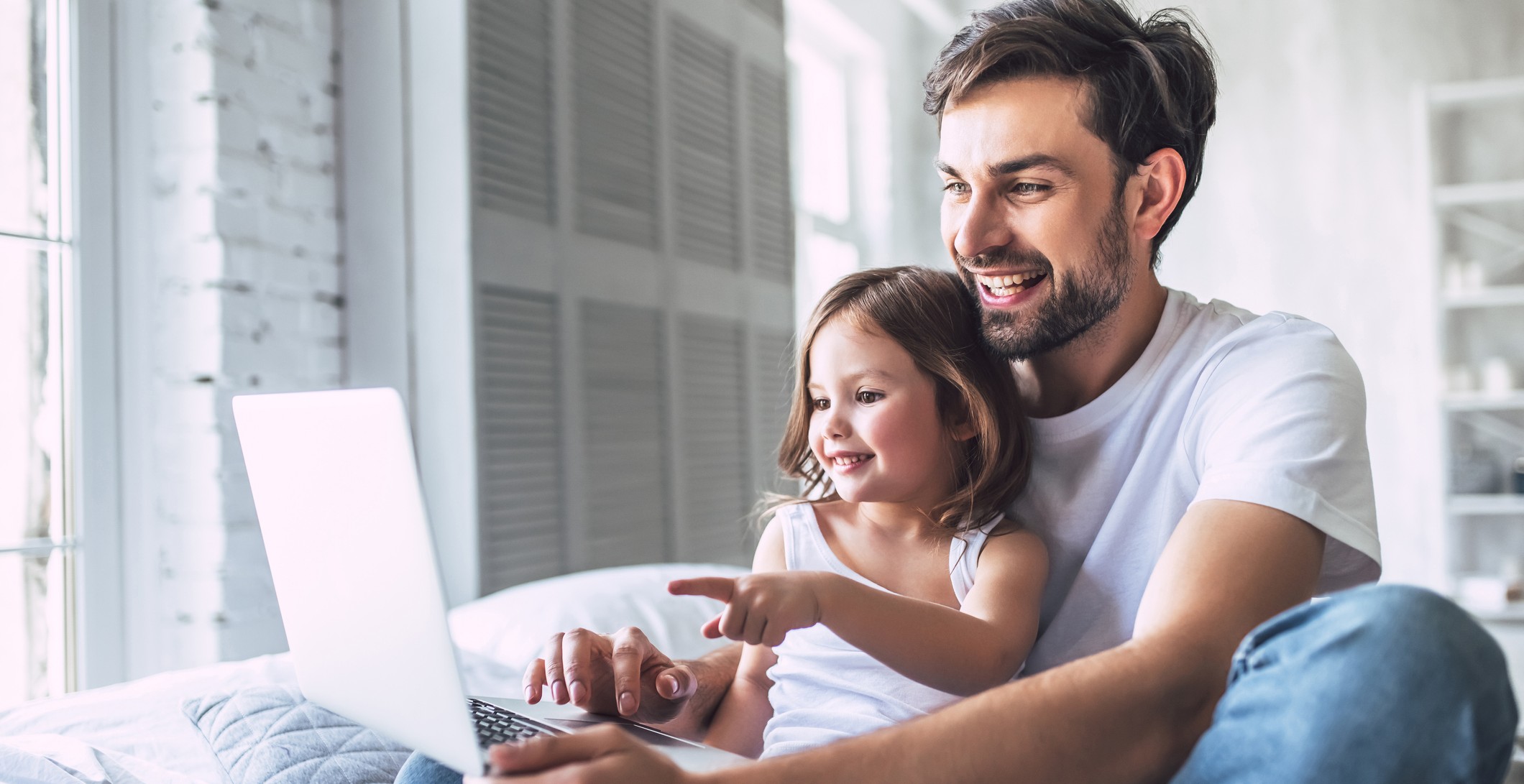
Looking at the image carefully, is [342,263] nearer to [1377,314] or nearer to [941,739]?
[941,739]

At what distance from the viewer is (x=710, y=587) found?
0.81m

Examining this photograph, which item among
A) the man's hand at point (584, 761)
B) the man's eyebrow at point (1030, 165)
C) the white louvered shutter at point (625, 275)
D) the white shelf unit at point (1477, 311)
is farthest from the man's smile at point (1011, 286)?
the white shelf unit at point (1477, 311)

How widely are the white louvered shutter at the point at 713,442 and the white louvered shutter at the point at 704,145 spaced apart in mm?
213

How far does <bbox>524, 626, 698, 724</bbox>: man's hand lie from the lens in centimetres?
100

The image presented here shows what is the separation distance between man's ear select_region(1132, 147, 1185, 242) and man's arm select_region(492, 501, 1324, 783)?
0.40m

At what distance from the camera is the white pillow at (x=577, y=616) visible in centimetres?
165

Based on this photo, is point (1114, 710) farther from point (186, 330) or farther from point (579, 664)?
point (186, 330)

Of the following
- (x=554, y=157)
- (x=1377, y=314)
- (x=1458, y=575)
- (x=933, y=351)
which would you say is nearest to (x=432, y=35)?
(x=554, y=157)

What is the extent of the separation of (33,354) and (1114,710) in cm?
181

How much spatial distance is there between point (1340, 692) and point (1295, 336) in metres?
0.45

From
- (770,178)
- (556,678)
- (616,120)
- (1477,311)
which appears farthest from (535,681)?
(1477,311)

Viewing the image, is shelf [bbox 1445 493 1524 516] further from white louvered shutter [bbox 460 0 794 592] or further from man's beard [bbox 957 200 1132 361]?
man's beard [bbox 957 200 1132 361]

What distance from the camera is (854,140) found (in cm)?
495

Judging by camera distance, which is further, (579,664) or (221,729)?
(221,729)
